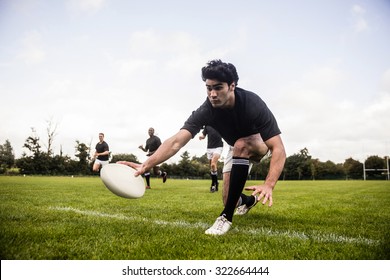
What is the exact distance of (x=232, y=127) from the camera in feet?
11.3

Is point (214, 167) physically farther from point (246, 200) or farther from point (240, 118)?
point (240, 118)

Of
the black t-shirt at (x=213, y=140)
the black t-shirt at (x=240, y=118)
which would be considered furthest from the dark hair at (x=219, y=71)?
the black t-shirt at (x=213, y=140)

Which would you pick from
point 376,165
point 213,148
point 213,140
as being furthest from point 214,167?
point 376,165

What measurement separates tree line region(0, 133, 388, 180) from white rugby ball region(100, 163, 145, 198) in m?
21.4

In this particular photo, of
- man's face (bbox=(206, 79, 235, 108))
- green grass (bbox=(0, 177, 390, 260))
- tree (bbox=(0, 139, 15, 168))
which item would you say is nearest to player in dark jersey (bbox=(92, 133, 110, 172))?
green grass (bbox=(0, 177, 390, 260))

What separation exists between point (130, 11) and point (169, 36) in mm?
813

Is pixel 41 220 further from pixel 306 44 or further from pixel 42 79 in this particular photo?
pixel 306 44

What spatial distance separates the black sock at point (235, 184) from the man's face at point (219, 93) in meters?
0.64

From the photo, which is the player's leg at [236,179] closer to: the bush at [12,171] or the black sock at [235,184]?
the black sock at [235,184]

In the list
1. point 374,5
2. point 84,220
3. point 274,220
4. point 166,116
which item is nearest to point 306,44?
point 374,5

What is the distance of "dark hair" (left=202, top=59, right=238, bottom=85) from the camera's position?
295 cm

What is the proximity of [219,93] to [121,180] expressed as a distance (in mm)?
1335

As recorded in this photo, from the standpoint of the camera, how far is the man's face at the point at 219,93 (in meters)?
3.02

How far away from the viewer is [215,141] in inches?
402
